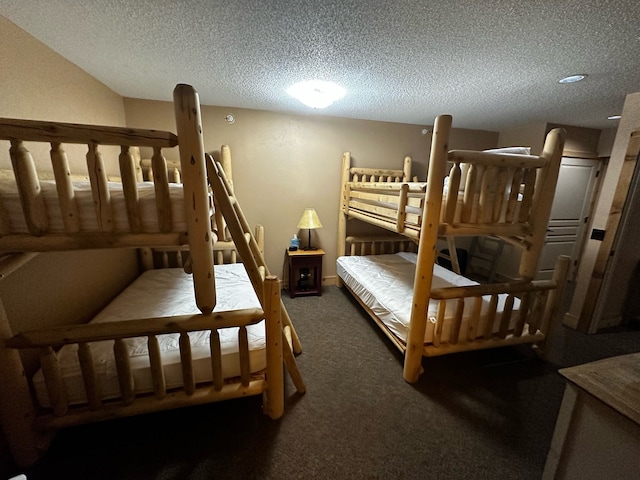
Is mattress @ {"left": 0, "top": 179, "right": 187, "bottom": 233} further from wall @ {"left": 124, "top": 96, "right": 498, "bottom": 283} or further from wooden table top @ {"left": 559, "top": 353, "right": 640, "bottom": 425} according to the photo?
wall @ {"left": 124, "top": 96, "right": 498, "bottom": 283}

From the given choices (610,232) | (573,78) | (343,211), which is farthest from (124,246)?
(610,232)

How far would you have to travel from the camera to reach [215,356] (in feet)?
4.37

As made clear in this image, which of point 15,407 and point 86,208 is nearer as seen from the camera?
point 86,208

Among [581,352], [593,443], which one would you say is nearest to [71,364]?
[593,443]

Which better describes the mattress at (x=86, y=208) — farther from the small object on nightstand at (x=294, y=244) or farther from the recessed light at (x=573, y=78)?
the recessed light at (x=573, y=78)

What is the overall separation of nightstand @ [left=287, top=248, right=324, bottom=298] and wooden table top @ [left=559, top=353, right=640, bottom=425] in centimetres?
249

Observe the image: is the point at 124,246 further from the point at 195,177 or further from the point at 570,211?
the point at 570,211

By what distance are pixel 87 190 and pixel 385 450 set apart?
6.47ft

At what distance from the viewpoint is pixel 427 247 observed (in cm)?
164

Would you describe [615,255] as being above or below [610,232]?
below

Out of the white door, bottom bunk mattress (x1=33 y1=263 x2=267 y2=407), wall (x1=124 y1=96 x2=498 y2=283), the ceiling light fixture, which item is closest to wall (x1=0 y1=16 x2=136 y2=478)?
bottom bunk mattress (x1=33 y1=263 x2=267 y2=407)

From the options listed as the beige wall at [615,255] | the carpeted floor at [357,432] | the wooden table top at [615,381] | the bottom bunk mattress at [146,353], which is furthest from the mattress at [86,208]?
the beige wall at [615,255]

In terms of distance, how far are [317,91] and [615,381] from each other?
2.46 metres

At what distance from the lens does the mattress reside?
98cm
